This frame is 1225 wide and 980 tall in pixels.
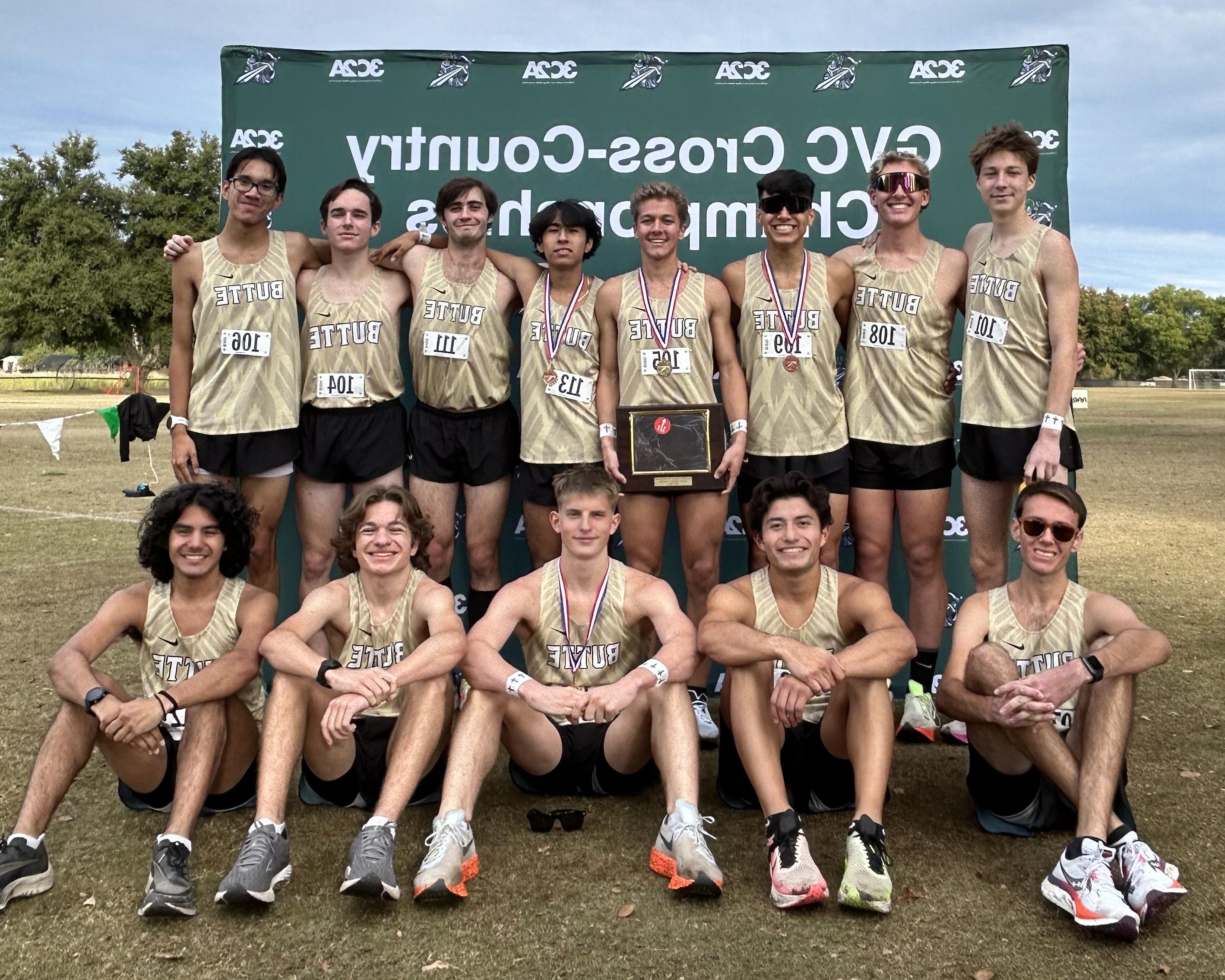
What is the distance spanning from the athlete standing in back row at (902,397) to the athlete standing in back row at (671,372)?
0.54 metres

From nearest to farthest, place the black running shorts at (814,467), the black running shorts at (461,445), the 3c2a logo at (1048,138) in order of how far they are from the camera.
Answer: the black running shorts at (814,467), the black running shorts at (461,445), the 3c2a logo at (1048,138)

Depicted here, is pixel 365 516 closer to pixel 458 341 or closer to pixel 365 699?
pixel 365 699

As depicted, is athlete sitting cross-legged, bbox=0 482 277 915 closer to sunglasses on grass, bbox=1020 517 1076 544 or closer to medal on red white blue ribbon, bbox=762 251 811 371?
medal on red white blue ribbon, bbox=762 251 811 371

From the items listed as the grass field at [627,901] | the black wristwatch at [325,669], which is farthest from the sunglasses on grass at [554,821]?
the black wristwatch at [325,669]

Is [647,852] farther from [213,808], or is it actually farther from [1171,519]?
[1171,519]

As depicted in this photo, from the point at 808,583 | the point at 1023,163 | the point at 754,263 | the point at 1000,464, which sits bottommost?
the point at 808,583

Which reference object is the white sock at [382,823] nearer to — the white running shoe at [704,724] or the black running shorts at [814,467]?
the white running shoe at [704,724]

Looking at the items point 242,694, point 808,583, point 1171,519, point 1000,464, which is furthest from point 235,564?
point 1171,519

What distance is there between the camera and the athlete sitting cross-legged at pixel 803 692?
3113mm

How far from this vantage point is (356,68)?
5.65 m

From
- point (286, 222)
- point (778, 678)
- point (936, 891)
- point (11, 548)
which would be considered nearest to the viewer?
point (936, 891)

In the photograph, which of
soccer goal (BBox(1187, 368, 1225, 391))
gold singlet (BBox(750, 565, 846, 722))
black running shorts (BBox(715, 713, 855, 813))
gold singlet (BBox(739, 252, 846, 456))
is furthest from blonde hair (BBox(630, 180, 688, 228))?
soccer goal (BBox(1187, 368, 1225, 391))

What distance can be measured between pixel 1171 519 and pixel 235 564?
955 centimetres

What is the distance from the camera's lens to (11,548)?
8891 millimetres
